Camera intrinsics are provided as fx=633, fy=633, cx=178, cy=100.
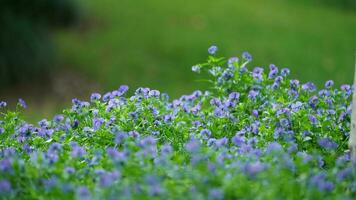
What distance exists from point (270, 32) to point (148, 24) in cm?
256

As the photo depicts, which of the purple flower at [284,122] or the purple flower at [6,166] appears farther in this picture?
the purple flower at [284,122]

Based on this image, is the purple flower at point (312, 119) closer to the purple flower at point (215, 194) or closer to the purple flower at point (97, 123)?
the purple flower at point (97, 123)

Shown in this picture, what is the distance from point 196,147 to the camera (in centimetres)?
269

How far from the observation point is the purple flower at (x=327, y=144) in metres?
3.17

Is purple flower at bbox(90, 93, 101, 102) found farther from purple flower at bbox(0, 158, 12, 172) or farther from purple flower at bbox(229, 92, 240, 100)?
purple flower at bbox(0, 158, 12, 172)

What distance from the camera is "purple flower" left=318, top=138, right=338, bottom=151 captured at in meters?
3.17

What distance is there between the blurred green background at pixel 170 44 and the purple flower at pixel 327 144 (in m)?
6.64

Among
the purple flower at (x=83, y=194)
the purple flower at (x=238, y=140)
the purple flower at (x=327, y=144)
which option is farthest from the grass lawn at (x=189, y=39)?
the purple flower at (x=83, y=194)

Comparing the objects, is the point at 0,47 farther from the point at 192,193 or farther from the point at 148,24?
the point at 192,193

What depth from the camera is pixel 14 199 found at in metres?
2.88

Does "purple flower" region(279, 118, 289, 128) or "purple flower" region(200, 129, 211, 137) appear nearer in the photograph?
"purple flower" region(200, 129, 211, 137)

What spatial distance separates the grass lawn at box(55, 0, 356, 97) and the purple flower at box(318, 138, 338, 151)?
6981mm

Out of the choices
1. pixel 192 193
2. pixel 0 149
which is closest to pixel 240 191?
pixel 192 193

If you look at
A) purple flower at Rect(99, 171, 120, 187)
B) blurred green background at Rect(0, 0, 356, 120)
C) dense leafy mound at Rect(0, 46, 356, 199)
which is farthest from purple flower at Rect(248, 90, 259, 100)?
blurred green background at Rect(0, 0, 356, 120)
